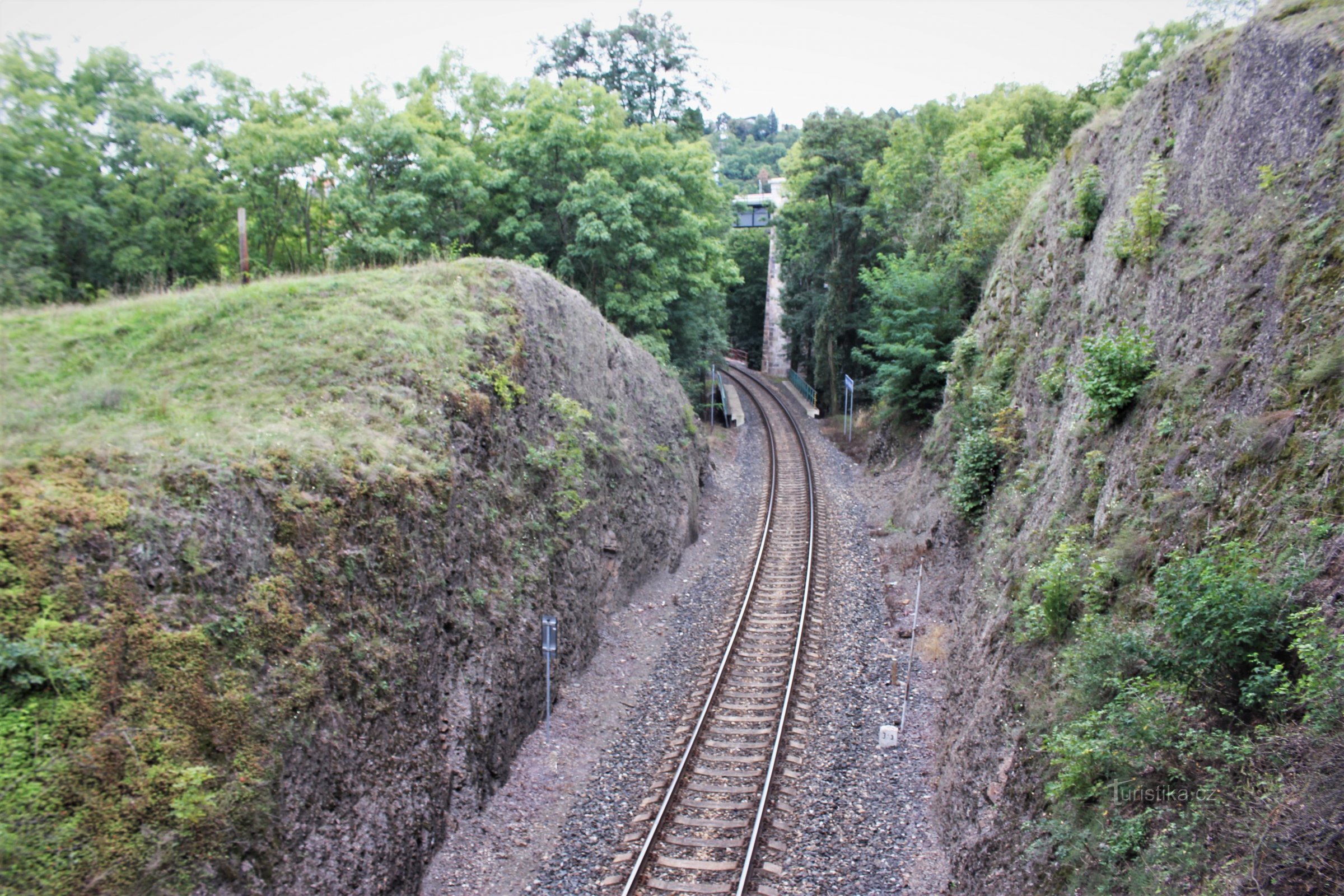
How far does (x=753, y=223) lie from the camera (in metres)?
70.4

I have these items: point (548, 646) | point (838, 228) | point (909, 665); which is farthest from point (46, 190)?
point (838, 228)

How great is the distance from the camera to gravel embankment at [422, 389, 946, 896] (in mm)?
8688

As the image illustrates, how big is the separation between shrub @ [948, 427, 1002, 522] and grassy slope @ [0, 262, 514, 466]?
A: 10148 millimetres

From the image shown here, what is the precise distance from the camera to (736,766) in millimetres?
10484

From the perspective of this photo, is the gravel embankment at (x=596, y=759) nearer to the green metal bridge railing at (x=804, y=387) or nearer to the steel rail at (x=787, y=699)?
the steel rail at (x=787, y=699)

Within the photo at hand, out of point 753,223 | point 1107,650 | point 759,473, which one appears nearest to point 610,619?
point 1107,650

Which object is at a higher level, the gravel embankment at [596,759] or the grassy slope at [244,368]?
the grassy slope at [244,368]

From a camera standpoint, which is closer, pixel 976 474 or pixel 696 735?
pixel 696 735

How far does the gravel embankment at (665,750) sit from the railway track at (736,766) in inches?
13.1

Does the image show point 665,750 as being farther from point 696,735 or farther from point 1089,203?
point 1089,203

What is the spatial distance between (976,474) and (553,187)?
16932 millimetres

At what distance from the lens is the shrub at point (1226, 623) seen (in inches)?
227

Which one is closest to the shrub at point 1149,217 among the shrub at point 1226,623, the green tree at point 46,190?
the shrub at point 1226,623

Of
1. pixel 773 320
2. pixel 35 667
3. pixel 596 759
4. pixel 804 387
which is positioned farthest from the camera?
pixel 773 320
